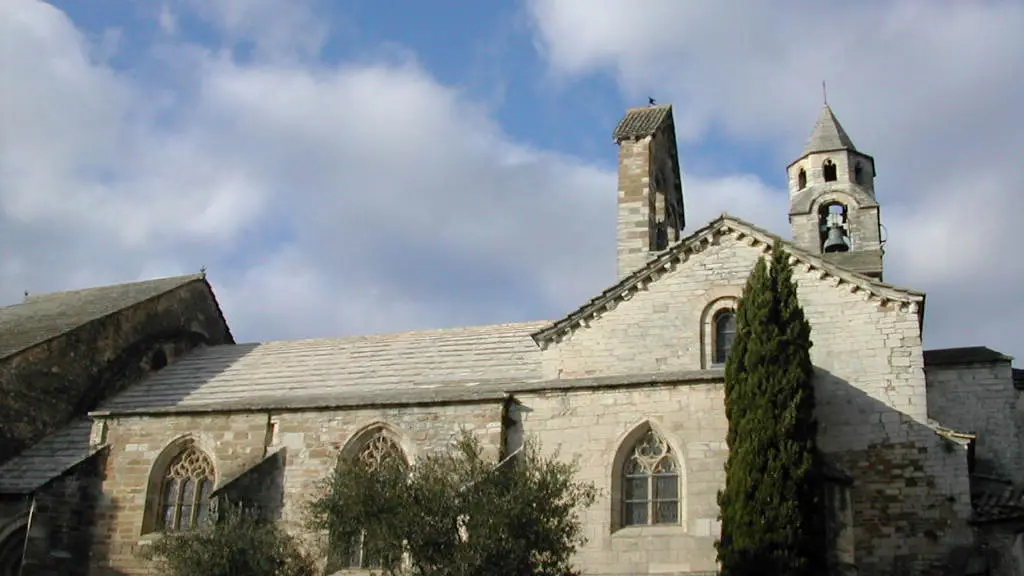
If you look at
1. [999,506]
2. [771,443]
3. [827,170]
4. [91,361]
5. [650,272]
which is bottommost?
[999,506]

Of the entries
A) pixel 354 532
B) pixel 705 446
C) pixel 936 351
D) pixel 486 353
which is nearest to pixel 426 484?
pixel 354 532

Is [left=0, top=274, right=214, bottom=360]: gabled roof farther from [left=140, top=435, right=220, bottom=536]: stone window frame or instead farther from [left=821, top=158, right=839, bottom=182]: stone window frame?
[left=821, top=158, right=839, bottom=182]: stone window frame

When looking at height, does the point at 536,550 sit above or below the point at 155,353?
below

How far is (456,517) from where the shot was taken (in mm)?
16812

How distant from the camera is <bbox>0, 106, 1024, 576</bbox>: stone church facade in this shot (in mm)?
20562

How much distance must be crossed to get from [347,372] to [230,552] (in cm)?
884

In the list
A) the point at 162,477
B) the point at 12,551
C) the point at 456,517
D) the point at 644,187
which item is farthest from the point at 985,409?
the point at 12,551

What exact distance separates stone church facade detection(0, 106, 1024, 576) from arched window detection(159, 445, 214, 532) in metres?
0.06

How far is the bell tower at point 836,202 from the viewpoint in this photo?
28297 mm

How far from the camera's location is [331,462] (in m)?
24.2

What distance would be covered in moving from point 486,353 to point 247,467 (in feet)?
21.2

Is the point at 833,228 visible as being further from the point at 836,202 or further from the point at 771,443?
the point at 771,443

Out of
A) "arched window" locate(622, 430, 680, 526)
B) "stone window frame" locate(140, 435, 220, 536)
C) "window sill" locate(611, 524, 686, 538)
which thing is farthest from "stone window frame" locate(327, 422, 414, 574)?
"window sill" locate(611, 524, 686, 538)

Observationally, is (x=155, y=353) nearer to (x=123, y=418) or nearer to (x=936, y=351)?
(x=123, y=418)
